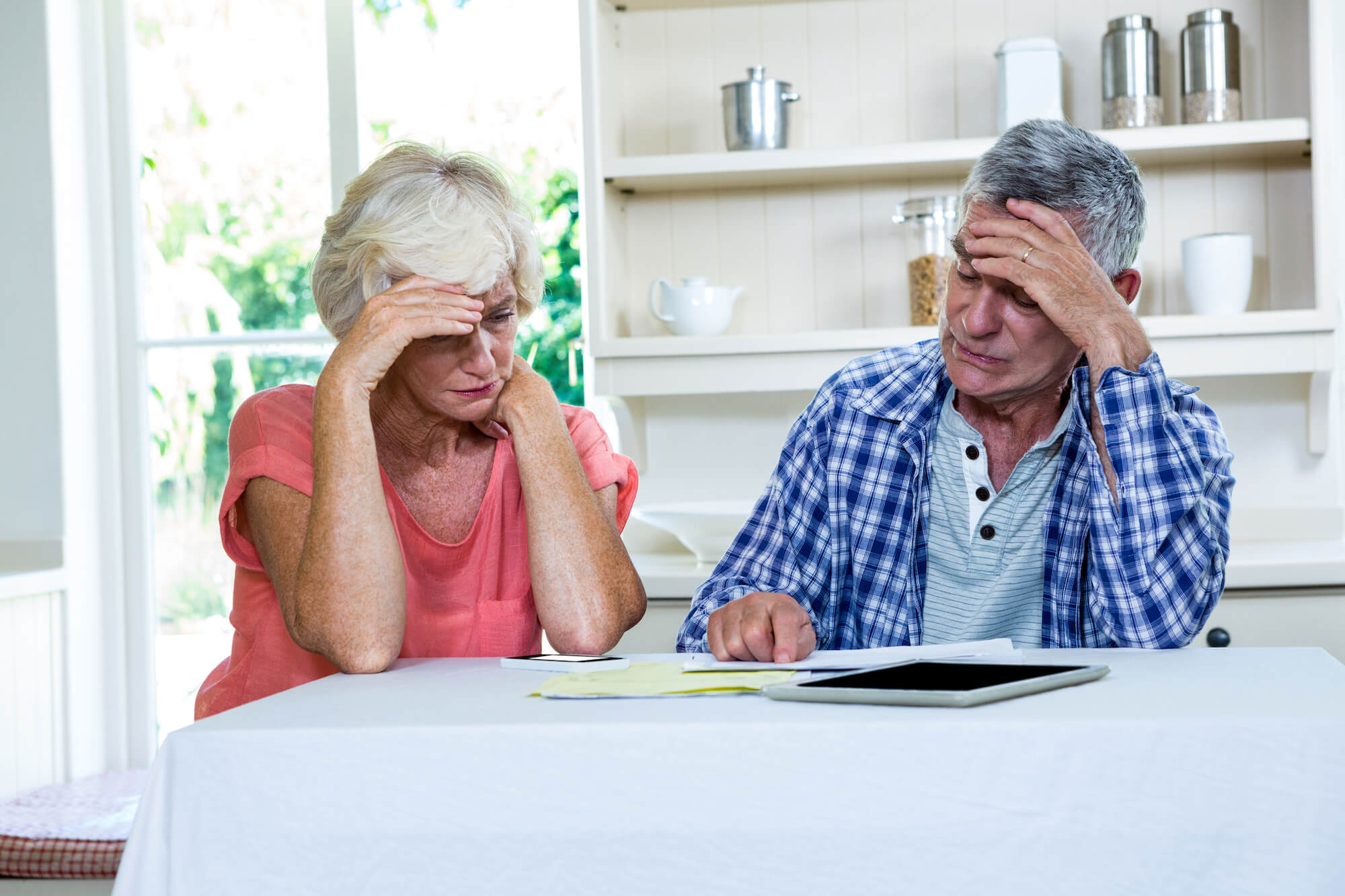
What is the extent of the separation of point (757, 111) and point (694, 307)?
0.41m

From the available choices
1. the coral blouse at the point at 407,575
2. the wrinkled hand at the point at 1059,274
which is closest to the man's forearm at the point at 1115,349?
the wrinkled hand at the point at 1059,274

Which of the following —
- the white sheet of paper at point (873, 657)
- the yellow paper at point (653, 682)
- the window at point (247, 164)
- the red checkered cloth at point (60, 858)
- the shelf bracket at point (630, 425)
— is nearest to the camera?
the yellow paper at point (653, 682)

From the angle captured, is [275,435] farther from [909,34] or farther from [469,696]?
[909,34]

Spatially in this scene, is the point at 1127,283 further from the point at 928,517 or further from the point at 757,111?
the point at 757,111

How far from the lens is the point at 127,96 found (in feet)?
9.67

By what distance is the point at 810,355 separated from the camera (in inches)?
94.5

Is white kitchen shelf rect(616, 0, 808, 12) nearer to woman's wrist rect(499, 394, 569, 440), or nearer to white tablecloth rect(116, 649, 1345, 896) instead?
woman's wrist rect(499, 394, 569, 440)

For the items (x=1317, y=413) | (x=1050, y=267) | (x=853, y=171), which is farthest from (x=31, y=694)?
(x=1317, y=413)

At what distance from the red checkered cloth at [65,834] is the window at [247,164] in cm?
55

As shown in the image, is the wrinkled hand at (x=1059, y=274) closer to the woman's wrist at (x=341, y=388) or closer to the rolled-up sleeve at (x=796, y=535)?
the rolled-up sleeve at (x=796, y=535)

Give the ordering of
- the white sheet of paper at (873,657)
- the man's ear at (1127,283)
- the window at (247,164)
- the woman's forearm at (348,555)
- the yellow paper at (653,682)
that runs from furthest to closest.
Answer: the window at (247,164), the man's ear at (1127,283), the woman's forearm at (348,555), the white sheet of paper at (873,657), the yellow paper at (653,682)

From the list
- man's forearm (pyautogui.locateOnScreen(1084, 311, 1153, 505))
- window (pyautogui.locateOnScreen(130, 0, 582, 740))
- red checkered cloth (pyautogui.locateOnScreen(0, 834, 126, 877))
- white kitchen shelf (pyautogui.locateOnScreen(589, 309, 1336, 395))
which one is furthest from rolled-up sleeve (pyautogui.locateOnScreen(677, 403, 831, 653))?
window (pyautogui.locateOnScreen(130, 0, 582, 740))

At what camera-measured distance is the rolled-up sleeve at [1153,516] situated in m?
1.23

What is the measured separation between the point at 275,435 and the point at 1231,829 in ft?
3.47
